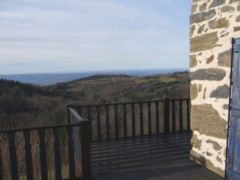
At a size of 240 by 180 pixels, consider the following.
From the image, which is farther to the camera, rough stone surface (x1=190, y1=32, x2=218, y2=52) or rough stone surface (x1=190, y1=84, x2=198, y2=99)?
rough stone surface (x1=190, y1=84, x2=198, y2=99)

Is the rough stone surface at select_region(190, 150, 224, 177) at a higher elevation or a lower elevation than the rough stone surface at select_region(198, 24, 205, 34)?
lower

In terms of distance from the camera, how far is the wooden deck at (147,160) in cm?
496

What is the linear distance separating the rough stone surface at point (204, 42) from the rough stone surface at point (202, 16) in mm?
234

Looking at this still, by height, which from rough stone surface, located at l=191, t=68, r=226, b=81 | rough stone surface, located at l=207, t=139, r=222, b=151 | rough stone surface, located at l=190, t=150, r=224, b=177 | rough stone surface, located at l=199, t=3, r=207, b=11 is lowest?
rough stone surface, located at l=190, t=150, r=224, b=177

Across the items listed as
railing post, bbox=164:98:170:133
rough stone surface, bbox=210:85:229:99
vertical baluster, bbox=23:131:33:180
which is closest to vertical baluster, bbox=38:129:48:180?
vertical baluster, bbox=23:131:33:180

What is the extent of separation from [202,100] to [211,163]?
0.88 m

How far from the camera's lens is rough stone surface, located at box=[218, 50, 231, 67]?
4.53 m

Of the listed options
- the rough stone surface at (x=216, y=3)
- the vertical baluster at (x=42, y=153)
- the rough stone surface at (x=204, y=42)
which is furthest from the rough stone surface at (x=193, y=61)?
the vertical baluster at (x=42, y=153)

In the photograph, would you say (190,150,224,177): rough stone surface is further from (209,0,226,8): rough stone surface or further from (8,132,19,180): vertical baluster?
(8,132,19,180): vertical baluster

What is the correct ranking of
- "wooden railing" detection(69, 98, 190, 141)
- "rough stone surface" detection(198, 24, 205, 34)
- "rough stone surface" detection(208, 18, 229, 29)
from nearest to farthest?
"rough stone surface" detection(208, 18, 229, 29) < "rough stone surface" detection(198, 24, 205, 34) < "wooden railing" detection(69, 98, 190, 141)

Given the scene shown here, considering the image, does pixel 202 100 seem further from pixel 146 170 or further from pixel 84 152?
pixel 84 152

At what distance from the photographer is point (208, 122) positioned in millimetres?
5062

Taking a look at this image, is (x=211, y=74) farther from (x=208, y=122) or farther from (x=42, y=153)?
(x=42, y=153)

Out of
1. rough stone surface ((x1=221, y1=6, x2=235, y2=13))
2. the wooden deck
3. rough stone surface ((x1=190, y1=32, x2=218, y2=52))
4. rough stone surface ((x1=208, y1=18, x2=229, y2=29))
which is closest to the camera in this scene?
rough stone surface ((x1=221, y1=6, x2=235, y2=13))
